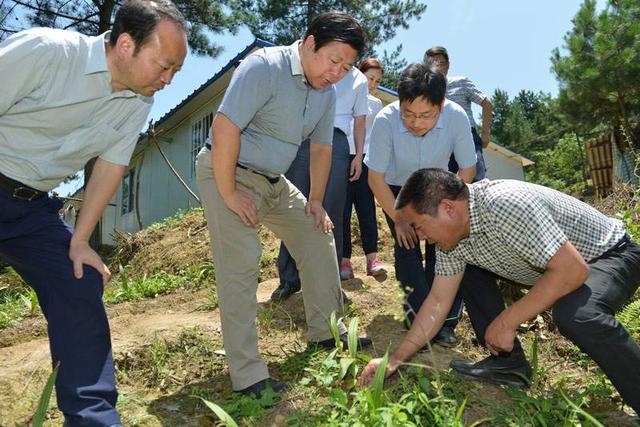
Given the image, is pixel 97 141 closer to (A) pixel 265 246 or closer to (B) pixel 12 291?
(A) pixel 265 246

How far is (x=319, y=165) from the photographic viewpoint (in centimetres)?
359

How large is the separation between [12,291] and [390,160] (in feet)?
18.6

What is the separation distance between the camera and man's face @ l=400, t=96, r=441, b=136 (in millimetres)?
3568

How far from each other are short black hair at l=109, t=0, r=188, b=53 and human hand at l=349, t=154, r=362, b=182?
260 centimetres

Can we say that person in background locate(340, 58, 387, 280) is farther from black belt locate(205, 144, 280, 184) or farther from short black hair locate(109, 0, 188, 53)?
short black hair locate(109, 0, 188, 53)

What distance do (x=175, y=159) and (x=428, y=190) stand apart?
43.9 feet

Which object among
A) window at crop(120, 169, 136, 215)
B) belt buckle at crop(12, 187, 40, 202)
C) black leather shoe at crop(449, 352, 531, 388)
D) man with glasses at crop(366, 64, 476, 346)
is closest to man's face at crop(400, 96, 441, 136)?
man with glasses at crop(366, 64, 476, 346)

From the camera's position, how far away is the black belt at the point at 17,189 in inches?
95.7

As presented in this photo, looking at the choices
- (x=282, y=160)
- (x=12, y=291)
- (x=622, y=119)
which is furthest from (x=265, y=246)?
(x=622, y=119)

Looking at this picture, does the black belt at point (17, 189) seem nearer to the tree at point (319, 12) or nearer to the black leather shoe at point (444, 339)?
the black leather shoe at point (444, 339)

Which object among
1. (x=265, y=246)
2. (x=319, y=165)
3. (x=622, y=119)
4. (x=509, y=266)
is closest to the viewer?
(x=509, y=266)

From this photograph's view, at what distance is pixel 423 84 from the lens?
3523mm

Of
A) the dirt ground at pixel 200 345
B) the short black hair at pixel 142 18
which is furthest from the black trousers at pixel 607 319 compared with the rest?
the short black hair at pixel 142 18

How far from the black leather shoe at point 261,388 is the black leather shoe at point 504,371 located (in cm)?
96
